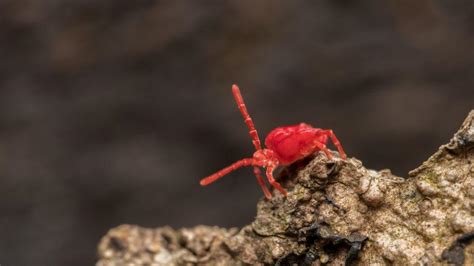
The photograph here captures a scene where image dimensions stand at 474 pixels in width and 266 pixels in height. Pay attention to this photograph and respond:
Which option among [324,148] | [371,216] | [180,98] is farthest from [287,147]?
[180,98]

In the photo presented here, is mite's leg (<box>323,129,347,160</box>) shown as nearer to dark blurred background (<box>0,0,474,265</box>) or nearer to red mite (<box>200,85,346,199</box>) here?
red mite (<box>200,85,346,199</box>)

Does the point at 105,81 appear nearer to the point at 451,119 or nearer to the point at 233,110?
the point at 233,110

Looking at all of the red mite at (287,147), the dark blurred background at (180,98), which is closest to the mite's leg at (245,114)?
the red mite at (287,147)

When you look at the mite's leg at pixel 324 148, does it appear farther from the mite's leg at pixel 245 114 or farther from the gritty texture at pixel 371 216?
the mite's leg at pixel 245 114

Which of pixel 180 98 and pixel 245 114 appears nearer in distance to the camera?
pixel 245 114

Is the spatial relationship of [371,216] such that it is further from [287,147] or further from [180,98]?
[180,98]

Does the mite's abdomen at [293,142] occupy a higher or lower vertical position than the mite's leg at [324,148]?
higher

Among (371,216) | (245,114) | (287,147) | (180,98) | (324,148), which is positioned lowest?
(371,216)
